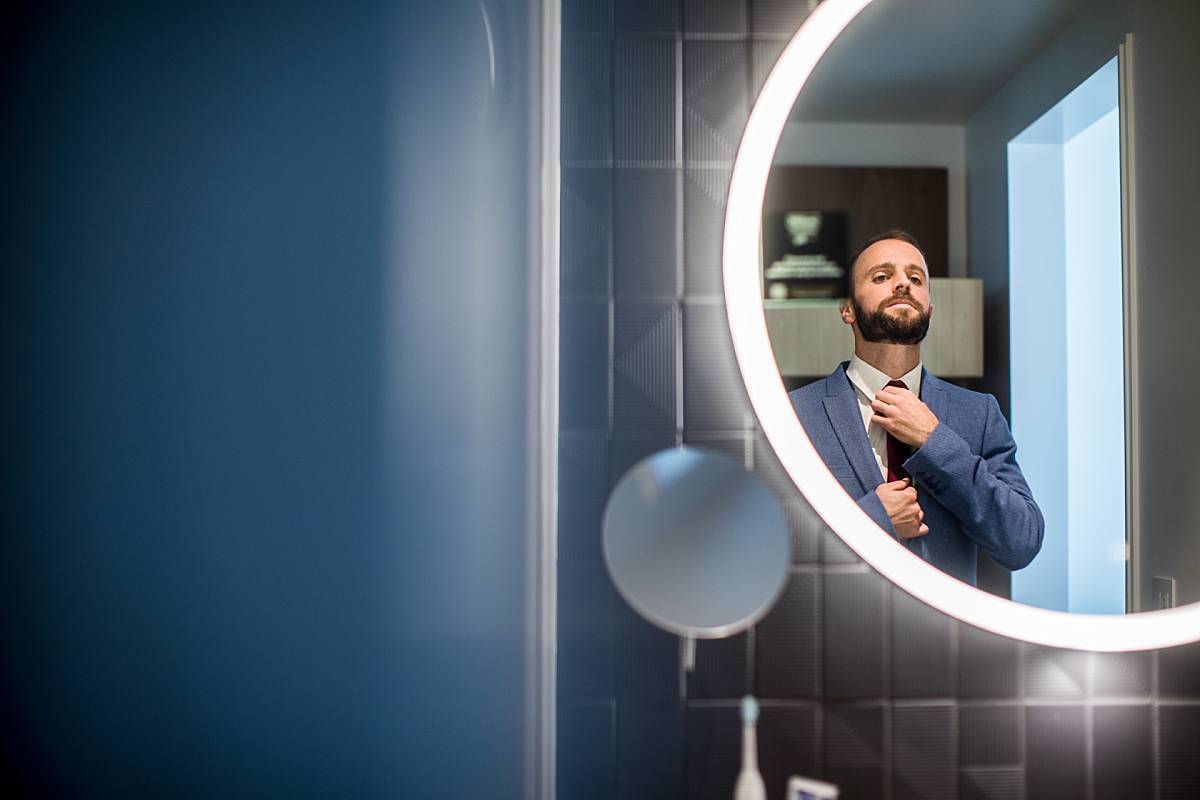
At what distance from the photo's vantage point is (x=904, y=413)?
84cm

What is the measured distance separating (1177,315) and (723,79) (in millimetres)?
549

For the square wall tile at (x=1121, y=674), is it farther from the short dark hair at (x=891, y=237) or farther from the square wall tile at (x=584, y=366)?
the square wall tile at (x=584, y=366)

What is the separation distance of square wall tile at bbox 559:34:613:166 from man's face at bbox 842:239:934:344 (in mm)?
292

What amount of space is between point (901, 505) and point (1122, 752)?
1.20 feet

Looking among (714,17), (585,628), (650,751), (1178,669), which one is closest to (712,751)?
(650,751)

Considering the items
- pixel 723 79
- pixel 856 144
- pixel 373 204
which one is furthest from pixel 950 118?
pixel 373 204

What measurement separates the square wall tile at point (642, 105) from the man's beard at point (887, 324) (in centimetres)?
26

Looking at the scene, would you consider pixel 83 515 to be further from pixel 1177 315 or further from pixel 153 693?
pixel 1177 315

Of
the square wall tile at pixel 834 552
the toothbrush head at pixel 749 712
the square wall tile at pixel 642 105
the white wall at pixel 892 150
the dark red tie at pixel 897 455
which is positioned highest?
the square wall tile at pixel 642 105

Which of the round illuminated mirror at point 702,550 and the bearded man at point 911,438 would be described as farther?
the bearded man at point 911,438

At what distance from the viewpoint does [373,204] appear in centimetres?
82

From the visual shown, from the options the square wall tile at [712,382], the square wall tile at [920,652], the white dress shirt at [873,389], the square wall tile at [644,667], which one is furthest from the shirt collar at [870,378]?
the square wall tile at [644,667]

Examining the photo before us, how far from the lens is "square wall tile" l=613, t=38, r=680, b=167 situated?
863mm

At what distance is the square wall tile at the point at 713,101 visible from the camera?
864 millimetres
